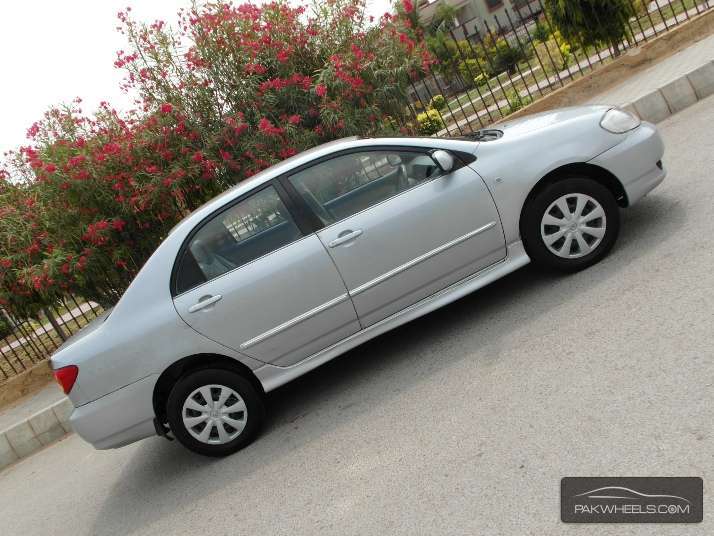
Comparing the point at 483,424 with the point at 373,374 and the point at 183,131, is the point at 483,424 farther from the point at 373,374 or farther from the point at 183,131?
the point at 183,131

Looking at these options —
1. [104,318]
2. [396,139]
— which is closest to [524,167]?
[396,139]

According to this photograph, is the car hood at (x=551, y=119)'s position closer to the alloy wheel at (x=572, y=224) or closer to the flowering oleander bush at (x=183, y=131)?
the alloy wheel at (x=572, y=224)

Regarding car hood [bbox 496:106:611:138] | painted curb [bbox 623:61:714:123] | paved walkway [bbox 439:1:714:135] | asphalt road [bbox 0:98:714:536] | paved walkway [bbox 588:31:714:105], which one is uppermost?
car hood [bbox 496:106:611:138]

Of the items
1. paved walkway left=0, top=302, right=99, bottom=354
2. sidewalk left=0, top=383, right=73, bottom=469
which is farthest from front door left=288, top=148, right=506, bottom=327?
paved walkway left=0, top=302, right=99, bottom=354

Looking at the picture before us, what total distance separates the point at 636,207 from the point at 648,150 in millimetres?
906

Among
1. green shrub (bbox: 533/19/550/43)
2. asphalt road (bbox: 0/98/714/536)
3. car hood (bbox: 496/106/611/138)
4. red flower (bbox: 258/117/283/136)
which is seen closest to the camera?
asphalt road (bbox: 0/98/714/536)

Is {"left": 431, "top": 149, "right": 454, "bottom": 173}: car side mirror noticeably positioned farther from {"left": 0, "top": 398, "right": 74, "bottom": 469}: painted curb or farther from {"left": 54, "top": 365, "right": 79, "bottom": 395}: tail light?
{"left": 0, "top": 398, "right": 74, "bottom": 469}: painted curb

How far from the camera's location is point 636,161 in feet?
16.2

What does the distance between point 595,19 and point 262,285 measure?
951cm

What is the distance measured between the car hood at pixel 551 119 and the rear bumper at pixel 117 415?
3.09 meters

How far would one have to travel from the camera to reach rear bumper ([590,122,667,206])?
491cm

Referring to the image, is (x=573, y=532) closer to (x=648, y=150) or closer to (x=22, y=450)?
(x=648, y=150)

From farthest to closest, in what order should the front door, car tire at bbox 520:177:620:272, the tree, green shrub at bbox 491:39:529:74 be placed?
1. the tree
2. green shrub at bbox 491:39:529:74
3. car tire at bbox 520:177:620:272
4. the front door

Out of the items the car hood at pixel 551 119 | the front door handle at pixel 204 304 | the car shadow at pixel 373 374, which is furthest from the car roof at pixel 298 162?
the car shadow at pixel 373 374
